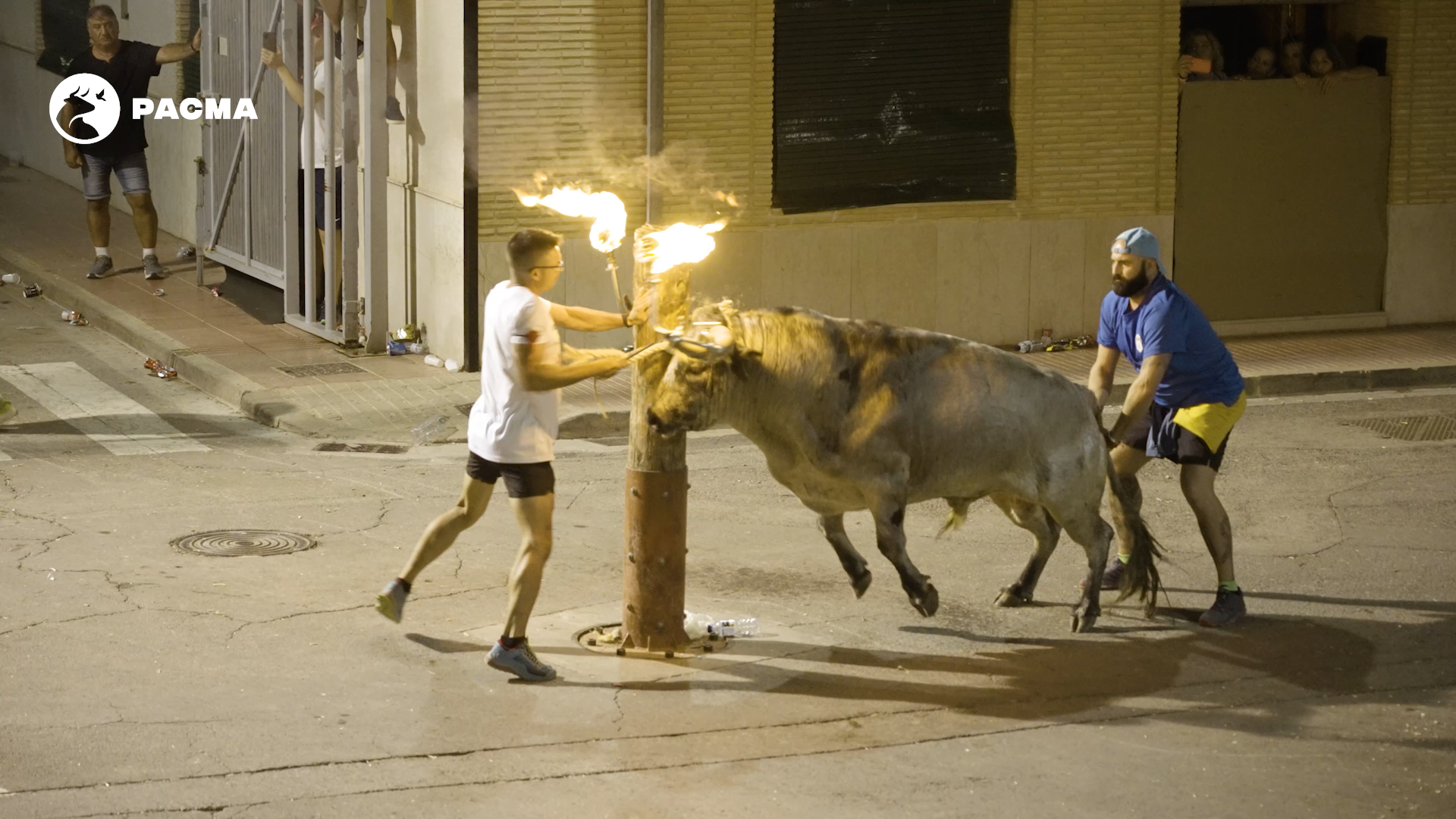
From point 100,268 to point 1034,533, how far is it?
11094 mm

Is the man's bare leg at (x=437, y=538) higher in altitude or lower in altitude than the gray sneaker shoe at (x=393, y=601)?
higher

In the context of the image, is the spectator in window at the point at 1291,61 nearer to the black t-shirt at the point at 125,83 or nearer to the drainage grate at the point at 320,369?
the drainage grate at the point at 320,369

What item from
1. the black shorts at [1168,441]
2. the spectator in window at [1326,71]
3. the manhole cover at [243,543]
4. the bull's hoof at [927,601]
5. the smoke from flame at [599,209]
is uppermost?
the spectator in window at [1326,71]

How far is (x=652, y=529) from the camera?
836cm

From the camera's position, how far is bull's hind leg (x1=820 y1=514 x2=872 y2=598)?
337 inches

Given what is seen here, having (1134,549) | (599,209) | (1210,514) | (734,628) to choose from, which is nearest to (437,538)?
(734,628)

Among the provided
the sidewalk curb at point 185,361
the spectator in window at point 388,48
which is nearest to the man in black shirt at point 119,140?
the sidewalk curb at point 185,361

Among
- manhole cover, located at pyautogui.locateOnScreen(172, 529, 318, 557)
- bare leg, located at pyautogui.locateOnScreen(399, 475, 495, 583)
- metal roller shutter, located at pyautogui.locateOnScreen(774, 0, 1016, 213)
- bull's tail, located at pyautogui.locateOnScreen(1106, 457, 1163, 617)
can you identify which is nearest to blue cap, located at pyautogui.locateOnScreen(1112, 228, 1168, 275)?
bull's tail, located at pyautogui.locateOnScreen(1106, 457, 1163, 617)

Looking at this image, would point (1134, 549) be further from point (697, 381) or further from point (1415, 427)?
point (1415, 427)

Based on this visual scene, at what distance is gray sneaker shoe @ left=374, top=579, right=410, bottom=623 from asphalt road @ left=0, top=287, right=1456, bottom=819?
16 centimetres

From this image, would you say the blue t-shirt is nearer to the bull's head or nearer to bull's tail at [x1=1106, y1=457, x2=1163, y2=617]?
bull's tail at [x1=1106, y1=457, x2=1163, y2=617]

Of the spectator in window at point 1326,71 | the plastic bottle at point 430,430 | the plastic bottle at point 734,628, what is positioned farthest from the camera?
the spectator in window at point 1326,71

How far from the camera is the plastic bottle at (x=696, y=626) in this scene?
8.62 meters

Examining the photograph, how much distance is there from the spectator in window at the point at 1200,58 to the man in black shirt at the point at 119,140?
816cm
